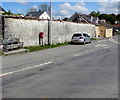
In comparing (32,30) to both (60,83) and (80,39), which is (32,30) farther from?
(60,83)

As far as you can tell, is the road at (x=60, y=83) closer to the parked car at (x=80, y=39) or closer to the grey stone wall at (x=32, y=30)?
the grey stone wall at (x=32, y=30)

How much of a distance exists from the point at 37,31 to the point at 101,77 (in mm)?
13092

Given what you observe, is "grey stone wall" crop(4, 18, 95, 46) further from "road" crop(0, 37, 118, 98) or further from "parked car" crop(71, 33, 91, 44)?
"road" crop(0, 37, 118, 98)

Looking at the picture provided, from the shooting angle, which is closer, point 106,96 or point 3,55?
point 106,96

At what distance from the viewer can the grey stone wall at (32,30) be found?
53.8 ft

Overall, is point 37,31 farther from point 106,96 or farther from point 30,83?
point 106,96

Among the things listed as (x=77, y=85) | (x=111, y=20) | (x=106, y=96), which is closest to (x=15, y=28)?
(x=77, y=85)

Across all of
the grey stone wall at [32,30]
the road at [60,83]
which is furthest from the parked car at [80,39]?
the road at [60,83]

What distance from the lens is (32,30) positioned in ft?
62.4

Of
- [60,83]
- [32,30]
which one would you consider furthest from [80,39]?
[60,83]

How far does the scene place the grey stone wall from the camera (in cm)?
1639

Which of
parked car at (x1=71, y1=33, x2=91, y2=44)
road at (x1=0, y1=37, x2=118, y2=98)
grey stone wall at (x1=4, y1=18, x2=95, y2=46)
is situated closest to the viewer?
road at (x1=0, y1=37, x2=118, y2=98)

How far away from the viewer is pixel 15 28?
1678 cm

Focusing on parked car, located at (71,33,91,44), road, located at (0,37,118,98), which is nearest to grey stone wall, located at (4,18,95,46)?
parked car, located at (71,33,91,44)
